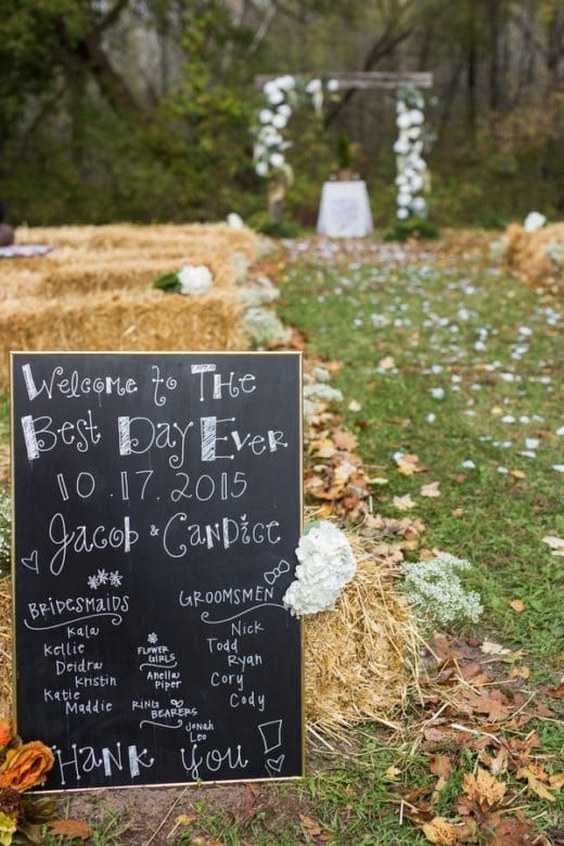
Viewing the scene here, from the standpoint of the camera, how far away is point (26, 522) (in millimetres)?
2363

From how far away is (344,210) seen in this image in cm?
1540

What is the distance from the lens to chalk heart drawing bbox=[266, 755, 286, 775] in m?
2.45

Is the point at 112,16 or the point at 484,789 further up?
the point at 112,16

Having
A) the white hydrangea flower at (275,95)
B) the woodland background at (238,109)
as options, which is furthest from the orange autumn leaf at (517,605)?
the woodland background at (238,109)

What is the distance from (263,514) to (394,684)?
77 cm

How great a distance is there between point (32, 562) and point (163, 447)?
465 millimetres

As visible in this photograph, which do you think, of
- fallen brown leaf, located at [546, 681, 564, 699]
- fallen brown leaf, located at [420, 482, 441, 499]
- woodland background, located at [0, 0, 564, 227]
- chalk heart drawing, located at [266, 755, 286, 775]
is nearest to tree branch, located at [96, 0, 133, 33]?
woodland background, located at [0, 0, 564, 227]

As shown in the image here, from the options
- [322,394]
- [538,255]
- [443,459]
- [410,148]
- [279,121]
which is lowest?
[443,459]

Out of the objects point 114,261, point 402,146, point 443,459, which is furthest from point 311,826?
point 402,146

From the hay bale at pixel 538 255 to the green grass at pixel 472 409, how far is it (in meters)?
0.26

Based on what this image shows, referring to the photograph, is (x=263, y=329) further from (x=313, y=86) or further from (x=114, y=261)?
(x=313, y=86)

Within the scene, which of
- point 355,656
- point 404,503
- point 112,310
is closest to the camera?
point 355,656

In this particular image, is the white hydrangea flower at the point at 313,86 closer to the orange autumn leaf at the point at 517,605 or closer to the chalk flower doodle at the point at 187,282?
the chalk flower doodle at the point at 187,282

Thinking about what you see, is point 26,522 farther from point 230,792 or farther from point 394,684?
point 394,684
